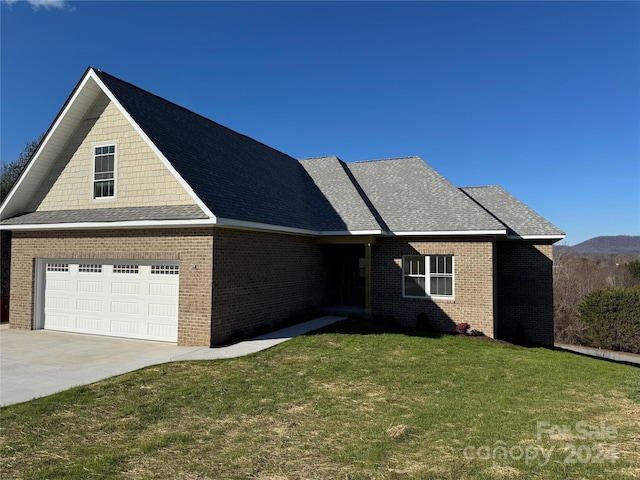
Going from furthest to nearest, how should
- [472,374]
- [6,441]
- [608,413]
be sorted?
[472,374], [608,413], [6,441]

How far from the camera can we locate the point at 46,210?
14.4m

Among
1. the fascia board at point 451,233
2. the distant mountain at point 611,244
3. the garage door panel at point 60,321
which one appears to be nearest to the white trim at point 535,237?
the fascia board at point 451,233

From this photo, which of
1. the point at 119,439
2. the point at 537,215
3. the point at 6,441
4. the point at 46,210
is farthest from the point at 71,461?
the point at 537,215

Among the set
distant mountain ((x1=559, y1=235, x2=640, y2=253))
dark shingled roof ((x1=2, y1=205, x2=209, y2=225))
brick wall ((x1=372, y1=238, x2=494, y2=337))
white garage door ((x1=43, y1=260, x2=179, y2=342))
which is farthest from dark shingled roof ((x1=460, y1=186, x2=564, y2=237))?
distant mountain ((x1=559, y1=235, x2=640, y2=253))

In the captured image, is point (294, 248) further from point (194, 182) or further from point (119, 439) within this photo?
point (119, 439)

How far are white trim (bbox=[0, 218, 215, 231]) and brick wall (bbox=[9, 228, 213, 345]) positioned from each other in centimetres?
31

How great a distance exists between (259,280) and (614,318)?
1943cm

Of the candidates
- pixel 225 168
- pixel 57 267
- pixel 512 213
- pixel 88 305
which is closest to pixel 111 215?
pixel 88 305

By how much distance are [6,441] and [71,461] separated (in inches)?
51.3

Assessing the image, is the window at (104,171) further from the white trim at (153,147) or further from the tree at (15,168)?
the tree at (15,168)

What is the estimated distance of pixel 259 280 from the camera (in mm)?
13414

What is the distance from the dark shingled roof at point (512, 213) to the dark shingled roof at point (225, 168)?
7.83 m

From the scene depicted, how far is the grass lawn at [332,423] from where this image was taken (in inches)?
195

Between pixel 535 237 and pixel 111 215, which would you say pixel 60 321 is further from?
pixel 535 237
